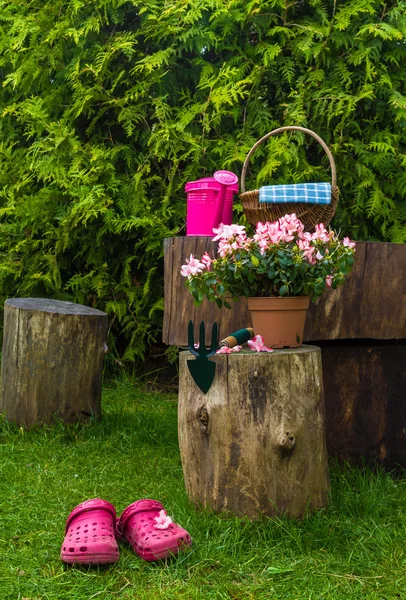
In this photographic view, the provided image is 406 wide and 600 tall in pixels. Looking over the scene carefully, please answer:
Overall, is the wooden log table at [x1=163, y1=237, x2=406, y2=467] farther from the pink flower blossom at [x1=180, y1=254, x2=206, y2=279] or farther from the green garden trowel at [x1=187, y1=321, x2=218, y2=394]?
the green garden trowel at [x1=187, y1=321, x2=218, y2=394]

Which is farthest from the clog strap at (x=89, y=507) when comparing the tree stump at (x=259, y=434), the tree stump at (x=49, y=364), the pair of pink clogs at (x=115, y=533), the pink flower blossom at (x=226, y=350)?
the tree stump at (x=49, y=364)

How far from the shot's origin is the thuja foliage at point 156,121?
458cm

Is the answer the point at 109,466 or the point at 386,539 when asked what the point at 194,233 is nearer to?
the point at 109,466

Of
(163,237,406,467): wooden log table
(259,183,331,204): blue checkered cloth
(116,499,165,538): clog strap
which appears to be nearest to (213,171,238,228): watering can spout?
(163,237,406,467): wooden log table

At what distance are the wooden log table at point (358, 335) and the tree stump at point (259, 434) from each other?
63 centimetres

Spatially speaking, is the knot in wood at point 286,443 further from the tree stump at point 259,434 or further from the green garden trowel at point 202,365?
the green garden trowel at point 202,365

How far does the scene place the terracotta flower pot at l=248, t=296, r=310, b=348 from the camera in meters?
2.86

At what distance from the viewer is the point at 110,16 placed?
5277mm

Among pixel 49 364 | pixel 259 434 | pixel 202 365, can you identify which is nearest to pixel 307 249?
pixel 202 365

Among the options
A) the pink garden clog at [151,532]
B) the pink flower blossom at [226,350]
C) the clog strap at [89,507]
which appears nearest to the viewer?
the pink garden clog at [151,532]

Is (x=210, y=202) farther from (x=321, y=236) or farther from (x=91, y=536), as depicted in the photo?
(x=91, y=536)

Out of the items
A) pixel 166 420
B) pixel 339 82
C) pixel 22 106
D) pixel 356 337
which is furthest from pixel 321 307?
pixel 22 106

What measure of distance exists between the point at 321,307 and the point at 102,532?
58.0 inches

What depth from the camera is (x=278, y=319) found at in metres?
2.87
